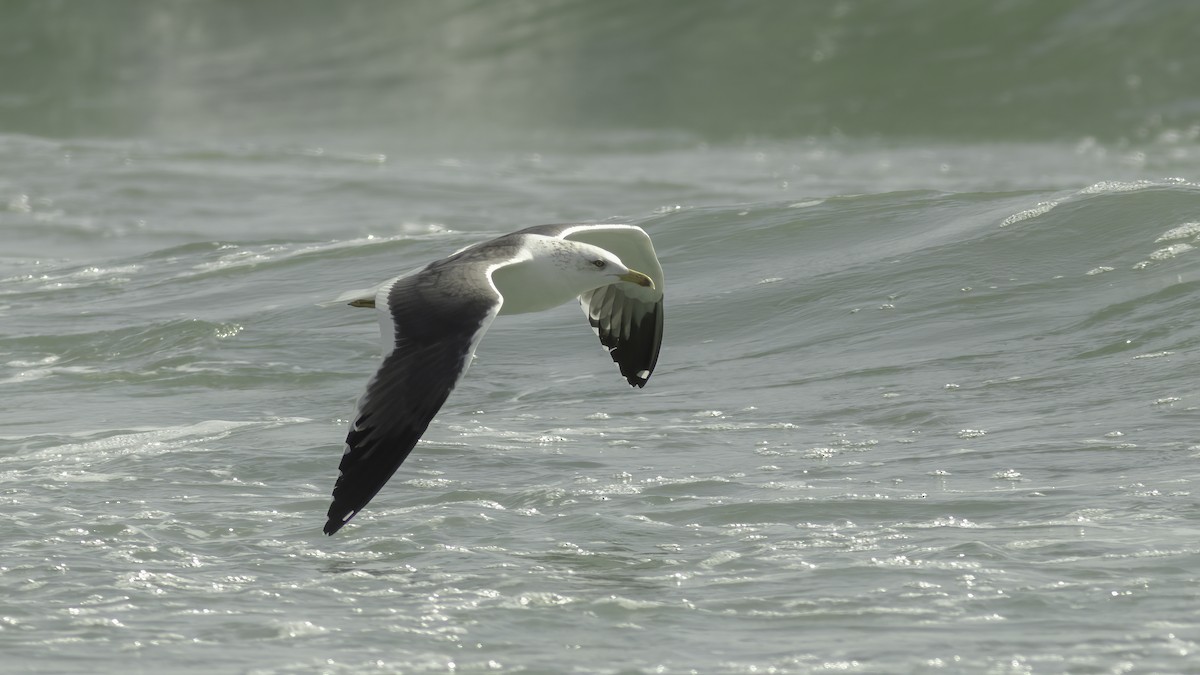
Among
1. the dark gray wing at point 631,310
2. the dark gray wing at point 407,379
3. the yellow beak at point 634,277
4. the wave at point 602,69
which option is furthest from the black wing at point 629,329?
the wave at point 602,69

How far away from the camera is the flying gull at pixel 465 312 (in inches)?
256

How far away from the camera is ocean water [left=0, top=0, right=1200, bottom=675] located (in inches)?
242

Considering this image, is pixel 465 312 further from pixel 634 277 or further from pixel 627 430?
pixel 627 430

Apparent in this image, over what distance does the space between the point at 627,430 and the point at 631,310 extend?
0.73 m

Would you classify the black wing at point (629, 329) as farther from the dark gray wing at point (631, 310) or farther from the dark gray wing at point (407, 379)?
the dark gray wing at point (407, 379)

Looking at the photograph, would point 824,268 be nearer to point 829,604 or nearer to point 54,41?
point 829,604

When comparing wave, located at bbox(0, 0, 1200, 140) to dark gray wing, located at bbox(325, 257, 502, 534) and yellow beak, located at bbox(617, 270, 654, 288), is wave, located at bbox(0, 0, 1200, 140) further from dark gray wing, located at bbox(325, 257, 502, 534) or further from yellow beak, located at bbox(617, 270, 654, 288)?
dark gray wing, located at bbox(325, 257, 502, 534)

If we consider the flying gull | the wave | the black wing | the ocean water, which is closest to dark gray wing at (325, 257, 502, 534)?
the flying gull

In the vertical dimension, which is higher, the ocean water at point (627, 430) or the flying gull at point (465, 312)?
the flying gull at point (465, 312)

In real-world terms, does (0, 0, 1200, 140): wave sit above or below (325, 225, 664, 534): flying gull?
below

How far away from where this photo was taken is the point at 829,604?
6.30 meters

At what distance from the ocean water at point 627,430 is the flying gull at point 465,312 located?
46 cm

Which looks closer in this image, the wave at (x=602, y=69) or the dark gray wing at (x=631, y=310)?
the dark gray wing at (x=631, y=310)

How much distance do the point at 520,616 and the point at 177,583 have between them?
1.41 meters
